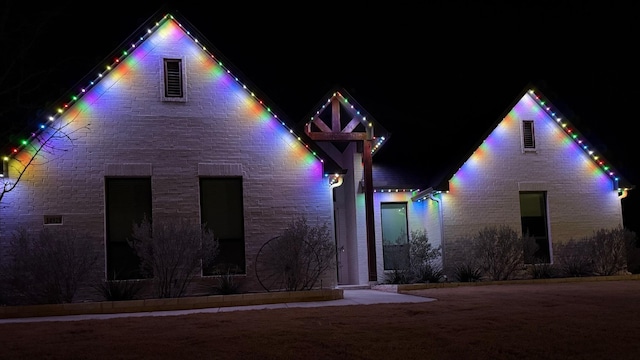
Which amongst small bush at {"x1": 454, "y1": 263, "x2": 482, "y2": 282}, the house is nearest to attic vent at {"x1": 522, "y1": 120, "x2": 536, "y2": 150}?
the house

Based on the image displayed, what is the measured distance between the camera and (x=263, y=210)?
565 inches

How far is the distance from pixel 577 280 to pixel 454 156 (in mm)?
4809

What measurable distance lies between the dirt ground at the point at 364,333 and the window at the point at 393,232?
6965mm

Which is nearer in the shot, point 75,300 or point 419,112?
point 75,300

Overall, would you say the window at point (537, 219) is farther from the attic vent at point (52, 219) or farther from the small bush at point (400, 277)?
the attic vent at point (52, 219)

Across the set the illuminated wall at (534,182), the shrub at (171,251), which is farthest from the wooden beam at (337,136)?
the shrub at (171,251)

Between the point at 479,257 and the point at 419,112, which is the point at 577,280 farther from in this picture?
the point at 419,112

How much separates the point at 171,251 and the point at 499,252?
8640 mm

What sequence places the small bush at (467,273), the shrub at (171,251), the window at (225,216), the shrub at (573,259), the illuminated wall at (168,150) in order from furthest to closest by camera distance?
the shrub at (573,259) → the small bush at (467,273) → the window at (225,216) → the illuminated wall at (168,150) → the shrub at (171,251)

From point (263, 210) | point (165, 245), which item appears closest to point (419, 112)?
point (263, 210)

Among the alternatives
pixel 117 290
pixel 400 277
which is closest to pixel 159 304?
pixel 117 290

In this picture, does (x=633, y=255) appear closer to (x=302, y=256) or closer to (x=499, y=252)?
(x=499, y=252)

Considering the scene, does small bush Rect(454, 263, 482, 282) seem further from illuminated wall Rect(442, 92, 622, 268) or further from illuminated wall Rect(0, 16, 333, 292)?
illuminated wall Rect(0, 16, 333, 292)

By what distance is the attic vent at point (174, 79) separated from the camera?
14.2 metres
